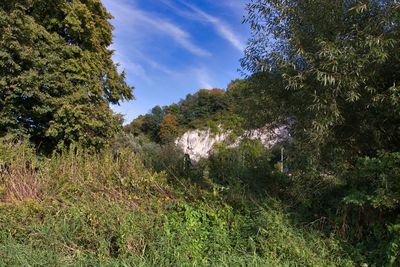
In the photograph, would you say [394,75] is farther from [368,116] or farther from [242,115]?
[242,115]

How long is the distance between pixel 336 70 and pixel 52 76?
50.9ft

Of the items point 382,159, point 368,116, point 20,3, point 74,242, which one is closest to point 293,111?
point 368,116

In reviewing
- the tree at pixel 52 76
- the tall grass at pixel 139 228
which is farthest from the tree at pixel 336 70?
the tree at pixel 52 76

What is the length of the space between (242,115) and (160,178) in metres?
1.97

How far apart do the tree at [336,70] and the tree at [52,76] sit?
44.4ft

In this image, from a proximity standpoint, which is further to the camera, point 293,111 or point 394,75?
point 293,111

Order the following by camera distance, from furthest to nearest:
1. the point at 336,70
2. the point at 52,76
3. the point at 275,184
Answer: the point at 52,76
the point at 275,184
the point at 336,70

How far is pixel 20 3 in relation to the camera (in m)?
18.2

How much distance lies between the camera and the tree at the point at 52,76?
17.4 m

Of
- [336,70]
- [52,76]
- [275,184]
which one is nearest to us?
[336,70]

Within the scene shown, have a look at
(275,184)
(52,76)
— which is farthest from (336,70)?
(52,76)

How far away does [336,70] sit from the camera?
5461mm

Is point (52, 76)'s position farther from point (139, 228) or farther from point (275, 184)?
point (139, 228)

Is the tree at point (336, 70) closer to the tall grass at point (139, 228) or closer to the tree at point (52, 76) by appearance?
the tall grass at point (139, 228)
